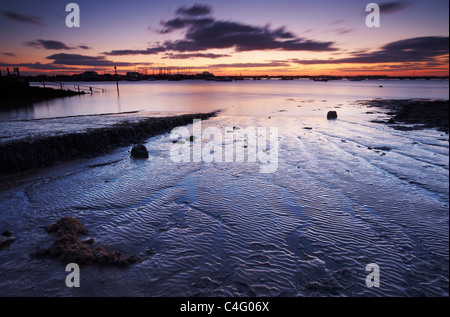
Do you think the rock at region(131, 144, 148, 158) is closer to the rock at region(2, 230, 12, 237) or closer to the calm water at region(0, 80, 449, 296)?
the calm water at region(0, 80, 449, 296)

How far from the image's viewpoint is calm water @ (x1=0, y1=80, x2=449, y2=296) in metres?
4.81

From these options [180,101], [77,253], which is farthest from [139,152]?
[180,101]

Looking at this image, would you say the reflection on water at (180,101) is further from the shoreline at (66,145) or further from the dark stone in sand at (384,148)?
the dark stone in sand at (384,148)

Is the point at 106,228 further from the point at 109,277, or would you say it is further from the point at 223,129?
the point at 223,129

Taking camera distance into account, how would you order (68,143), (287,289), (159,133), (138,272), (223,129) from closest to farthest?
(287,289)
(138,272)
(68,143)
(159,133)
(223,129)

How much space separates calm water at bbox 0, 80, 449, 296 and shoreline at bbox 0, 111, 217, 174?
3.59 feet

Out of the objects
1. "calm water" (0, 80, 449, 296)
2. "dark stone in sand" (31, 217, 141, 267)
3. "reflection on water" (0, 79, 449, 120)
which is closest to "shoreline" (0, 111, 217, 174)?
"calm water" (0, 80, 449, 296)

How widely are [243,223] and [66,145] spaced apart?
39.5 ft

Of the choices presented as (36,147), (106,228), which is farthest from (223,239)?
(36,147)

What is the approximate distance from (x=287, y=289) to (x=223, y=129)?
17.9 meters

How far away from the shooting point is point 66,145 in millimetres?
13781

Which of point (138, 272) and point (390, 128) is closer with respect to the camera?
point (138, 272)

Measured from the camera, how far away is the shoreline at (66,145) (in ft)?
37.6
